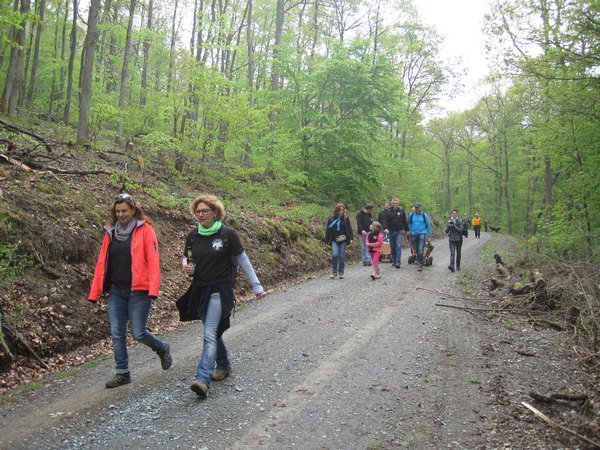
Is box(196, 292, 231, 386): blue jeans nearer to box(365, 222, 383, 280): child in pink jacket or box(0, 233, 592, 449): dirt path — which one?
box(0, 233, 592, 449): dirt path

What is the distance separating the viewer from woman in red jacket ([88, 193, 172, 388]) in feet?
14.9

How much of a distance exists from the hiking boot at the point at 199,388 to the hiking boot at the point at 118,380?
0.98 meters

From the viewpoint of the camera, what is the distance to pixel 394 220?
528 inches

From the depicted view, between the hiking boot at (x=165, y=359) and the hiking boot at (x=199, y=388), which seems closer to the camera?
the hiking boot at (x=199, y=388)

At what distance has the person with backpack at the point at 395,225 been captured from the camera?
43.8 ft

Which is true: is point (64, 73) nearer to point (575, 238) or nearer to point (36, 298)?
point (36, 298)

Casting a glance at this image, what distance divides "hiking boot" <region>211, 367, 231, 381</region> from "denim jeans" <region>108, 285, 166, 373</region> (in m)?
0.83

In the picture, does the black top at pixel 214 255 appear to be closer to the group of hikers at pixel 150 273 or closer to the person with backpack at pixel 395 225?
the group of hikers at pixel 150 273

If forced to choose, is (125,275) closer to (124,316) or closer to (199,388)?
→ (124,316)

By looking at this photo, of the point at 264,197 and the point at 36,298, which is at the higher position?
the point at 264,197

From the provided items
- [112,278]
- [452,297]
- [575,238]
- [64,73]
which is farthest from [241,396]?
[64,73]

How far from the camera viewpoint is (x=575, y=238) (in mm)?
12125

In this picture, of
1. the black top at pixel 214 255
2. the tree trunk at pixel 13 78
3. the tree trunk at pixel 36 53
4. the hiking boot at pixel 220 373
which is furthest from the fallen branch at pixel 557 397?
the tree trunk at pixel 36 53

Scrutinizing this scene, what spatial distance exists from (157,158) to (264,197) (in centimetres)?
426
